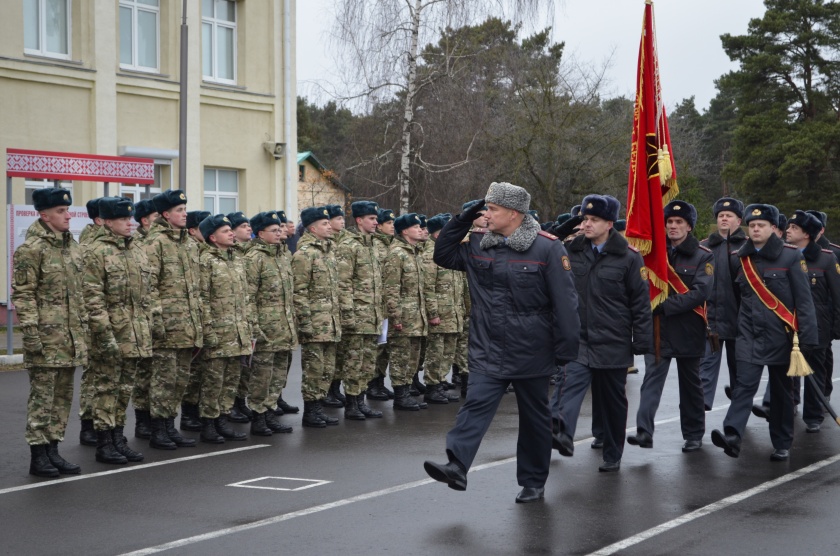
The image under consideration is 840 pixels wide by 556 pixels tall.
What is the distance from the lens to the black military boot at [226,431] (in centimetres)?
1042

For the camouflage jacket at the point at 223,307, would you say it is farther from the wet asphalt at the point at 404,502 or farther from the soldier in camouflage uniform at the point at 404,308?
the soldier in camouflage uniform at the point at 404,308

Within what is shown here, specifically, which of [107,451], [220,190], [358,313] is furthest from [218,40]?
[107,451]

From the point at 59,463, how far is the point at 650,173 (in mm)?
5491

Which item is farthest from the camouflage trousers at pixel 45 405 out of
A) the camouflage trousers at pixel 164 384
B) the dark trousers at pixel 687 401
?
the dark trousers at pixel 687 401

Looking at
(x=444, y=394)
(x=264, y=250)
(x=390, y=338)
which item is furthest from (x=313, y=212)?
(x=444, y=394)

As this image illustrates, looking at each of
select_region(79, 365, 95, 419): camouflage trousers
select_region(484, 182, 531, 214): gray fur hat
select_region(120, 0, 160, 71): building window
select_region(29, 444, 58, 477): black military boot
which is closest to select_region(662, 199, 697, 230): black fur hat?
select_region(484, 182, 531, 214): gray fur hat

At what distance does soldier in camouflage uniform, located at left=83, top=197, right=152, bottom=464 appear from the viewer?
30.1 ft

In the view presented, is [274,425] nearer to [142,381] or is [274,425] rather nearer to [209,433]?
[209,433]

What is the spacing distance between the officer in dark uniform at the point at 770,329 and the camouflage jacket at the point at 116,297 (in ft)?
15.6

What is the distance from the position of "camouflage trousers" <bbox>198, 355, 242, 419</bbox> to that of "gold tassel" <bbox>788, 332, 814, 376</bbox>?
4.78 metres

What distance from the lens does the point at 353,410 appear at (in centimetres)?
1169

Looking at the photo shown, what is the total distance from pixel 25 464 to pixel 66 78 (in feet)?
54.1

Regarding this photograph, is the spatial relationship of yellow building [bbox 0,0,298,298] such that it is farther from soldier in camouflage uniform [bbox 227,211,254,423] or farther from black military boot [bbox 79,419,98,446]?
black military boot [bbox 79,419,98,446]

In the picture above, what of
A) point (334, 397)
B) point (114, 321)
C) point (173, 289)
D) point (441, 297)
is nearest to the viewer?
point (114, 321)
